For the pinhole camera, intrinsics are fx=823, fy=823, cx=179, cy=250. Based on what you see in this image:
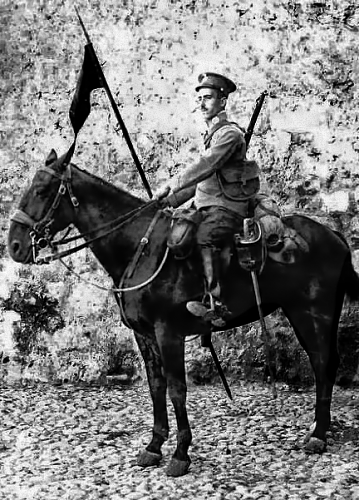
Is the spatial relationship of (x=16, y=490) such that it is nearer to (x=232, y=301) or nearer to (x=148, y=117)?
(x=232, y=301)

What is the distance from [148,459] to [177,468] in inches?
13.0

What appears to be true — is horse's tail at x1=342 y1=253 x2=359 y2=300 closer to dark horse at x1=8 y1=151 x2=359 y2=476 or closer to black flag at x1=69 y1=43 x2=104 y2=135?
dark horse at x1=8 y1=151 x2=359 y2=476

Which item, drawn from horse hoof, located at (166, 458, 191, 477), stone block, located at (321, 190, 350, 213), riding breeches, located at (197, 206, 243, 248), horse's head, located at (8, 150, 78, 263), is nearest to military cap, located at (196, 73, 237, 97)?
riding breeches, located at (197, 206, 243, 248)

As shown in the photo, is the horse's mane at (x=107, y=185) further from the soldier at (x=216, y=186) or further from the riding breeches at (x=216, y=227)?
the riding breeches at (x=216, y=227)

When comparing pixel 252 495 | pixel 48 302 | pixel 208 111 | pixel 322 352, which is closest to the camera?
pixel 252 495

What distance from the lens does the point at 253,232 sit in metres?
6.05

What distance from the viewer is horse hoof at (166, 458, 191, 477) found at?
5.89m

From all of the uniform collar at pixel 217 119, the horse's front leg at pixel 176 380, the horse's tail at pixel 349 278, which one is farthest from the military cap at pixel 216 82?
the horse's front leg at pixel 176 380

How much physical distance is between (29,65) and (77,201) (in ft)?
14.4

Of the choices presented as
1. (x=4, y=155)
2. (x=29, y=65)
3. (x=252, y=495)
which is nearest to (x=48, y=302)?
(x=4, y=155)

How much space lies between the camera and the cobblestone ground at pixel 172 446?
5727mm

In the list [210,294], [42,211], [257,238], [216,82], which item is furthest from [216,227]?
[42,211]

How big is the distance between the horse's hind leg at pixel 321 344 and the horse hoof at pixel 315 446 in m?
0.02

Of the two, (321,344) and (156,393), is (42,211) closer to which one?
(156,393)
